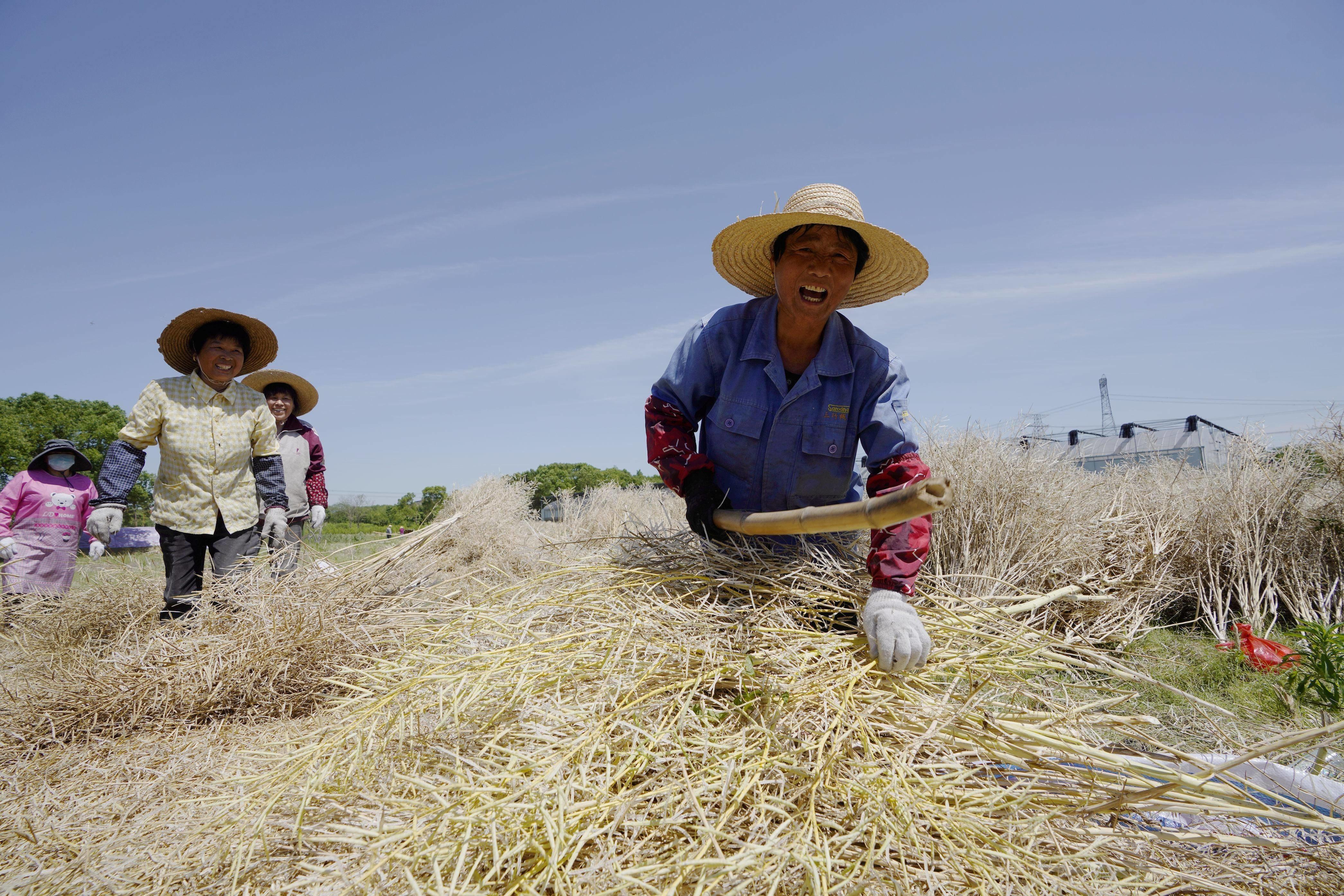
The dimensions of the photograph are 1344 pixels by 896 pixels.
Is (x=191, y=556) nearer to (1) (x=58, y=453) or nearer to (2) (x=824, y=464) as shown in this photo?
(1) (x=58, y=453)

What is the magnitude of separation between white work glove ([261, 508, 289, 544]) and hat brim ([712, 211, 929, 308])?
3.05 metres

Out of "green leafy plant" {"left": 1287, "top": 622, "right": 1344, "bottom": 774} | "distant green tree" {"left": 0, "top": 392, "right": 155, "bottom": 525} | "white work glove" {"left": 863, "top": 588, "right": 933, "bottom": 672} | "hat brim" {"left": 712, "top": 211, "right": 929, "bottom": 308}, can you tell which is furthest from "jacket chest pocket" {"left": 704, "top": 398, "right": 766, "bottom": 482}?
"distant green tree" {"left": 0, "top": 392, "right": 155, "bottom": 525}

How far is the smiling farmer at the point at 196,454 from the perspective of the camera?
138 inches

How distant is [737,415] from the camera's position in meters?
2.36

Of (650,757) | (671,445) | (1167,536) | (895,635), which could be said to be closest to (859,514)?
(895,635)

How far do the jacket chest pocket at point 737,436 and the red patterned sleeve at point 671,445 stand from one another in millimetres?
87

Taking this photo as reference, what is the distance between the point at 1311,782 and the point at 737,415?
181 cm

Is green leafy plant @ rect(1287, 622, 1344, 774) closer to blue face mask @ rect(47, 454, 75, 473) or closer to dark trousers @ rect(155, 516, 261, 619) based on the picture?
dark trousers @ rect(155, 516, 261, 619)

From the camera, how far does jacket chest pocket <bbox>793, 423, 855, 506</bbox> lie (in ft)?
7.53

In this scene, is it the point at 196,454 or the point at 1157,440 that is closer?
the point at 196,454

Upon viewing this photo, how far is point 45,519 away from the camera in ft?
16.8

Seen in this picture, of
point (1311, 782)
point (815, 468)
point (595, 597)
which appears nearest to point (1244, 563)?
point (1311, 782)

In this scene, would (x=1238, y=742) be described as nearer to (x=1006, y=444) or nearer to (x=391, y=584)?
(x=1006, y=444)

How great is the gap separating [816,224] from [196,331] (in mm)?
3599
